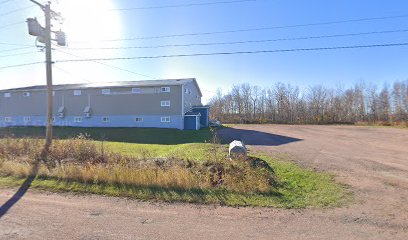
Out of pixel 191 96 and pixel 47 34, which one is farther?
pixel 191 96

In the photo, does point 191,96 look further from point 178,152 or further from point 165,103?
point 178,152

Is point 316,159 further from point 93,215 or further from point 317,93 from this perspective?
point 317,93

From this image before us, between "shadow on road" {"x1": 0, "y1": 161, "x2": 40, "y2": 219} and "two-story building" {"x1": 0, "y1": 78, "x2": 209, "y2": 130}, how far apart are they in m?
20.9

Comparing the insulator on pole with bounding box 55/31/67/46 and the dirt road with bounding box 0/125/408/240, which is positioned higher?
the insulator on pole with bounding box 55/31/67/46

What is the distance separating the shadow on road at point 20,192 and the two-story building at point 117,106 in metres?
20.9

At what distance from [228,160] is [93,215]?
198 inches

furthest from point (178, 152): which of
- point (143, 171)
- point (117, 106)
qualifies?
point (117, 106)

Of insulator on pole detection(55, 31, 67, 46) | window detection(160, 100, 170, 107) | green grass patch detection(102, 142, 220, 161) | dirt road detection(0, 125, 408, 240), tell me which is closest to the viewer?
dirt road detection(0, 125, 408, 240)

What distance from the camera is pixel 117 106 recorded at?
105ft

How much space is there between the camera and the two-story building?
30016 millimetres

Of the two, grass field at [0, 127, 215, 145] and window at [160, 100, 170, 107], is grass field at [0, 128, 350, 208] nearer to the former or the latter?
grass field at [0, 127, 215, 145]

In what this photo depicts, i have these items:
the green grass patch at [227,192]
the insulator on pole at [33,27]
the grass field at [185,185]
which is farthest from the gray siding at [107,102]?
the green grass patch at [227,192]

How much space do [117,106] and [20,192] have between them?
26.1 m

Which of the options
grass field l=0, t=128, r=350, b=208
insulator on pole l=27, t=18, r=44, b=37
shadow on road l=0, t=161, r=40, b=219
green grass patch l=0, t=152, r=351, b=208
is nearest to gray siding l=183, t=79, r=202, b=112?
insulator on pole l=27, t=18, r=44, b=37
